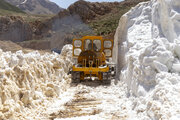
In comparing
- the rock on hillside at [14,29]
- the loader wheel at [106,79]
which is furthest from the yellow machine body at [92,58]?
the rock on hillside at [14,29]

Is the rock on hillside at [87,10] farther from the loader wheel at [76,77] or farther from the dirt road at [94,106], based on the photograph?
the dirt road at [94,106]

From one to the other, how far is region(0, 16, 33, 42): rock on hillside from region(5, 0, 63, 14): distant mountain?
175ft

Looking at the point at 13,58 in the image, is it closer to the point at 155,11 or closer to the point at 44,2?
the point at 155,11

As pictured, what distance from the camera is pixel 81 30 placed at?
38.8 metres

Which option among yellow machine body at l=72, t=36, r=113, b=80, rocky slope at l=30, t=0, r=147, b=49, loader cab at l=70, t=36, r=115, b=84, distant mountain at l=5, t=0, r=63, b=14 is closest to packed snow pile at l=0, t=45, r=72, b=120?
loader cab at l=70, t=36, r=115, b=84

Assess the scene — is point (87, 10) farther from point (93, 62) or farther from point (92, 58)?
point (93, 62)

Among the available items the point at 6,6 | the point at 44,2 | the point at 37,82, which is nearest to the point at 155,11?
the point at 37,82

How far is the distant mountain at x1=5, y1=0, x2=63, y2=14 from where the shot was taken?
97875 millimetres

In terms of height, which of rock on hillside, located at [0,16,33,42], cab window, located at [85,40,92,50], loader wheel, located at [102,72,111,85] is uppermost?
rock on hillside, located at [0,16,33,42]

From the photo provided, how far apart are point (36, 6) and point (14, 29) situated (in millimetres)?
64200

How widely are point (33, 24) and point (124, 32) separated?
40223 mm

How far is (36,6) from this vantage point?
340ft

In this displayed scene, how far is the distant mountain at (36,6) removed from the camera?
321ft

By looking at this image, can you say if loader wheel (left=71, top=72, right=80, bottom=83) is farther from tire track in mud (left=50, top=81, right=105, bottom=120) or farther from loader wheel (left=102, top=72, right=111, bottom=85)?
tire track in mud (left=50, top=81, right=105, bottom=120)
